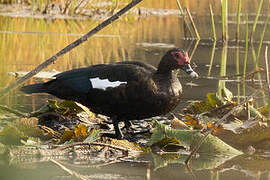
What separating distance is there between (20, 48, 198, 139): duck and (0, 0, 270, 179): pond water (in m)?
0.48

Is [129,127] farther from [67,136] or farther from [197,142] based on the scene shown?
[197,142]

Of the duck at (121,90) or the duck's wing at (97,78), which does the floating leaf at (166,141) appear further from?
the duck's wing at (97,78)

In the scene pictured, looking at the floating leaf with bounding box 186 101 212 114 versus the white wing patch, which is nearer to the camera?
the white wing patch

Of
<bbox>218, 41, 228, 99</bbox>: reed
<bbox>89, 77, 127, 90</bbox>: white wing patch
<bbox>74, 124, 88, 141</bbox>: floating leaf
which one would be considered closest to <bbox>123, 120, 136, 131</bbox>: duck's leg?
<bbox>89, 77, 127, 90</bbox>: white wing patch

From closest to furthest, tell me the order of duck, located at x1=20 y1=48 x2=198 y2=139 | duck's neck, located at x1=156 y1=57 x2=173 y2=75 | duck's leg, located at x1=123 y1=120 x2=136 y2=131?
duck, located at x1=20 y1=48 x2=198 y2=139, duck's neck, located at x1=156 y1=57 x2=173 y2=75, duck's leg, located at x1=123 y1=120 x2=136 y2=131

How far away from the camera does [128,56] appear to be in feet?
30.5

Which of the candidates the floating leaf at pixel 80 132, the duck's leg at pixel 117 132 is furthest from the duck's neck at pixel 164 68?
the floating leaf at pixel 80 132

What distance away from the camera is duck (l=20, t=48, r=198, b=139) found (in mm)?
4602

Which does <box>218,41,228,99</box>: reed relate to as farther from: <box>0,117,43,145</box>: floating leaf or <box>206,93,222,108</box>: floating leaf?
<box>0,117,43,145</box>: floating leaf

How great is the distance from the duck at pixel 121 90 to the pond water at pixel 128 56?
1.56 feet

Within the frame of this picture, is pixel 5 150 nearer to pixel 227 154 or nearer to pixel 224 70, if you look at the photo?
pixel 227 154

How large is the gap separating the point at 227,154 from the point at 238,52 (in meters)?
6.43

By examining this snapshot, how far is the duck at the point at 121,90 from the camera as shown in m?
4.60

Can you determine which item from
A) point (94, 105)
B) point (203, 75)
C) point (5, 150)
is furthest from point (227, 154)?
point (203, 75)
